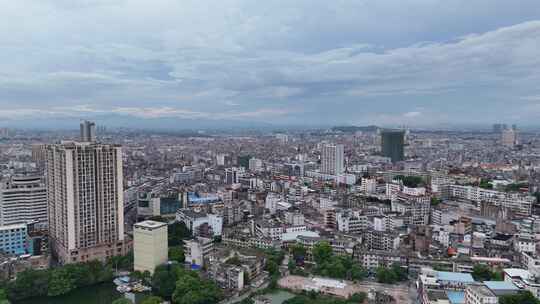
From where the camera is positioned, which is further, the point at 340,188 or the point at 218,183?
the point at 218,183

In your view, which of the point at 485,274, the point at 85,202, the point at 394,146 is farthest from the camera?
the point at 394,146

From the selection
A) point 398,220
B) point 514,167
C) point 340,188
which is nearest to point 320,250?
point 398,220

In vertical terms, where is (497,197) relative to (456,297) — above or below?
above

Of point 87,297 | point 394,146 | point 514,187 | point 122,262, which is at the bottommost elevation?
point 87,297

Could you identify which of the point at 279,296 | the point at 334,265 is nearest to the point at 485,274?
the point at 334,265

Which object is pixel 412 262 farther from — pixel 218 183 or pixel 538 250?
pixel 218 183

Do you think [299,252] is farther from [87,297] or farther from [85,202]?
[85,202]

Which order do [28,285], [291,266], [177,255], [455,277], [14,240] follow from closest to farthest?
[455,277], [28,285], [291,266], [177,255], [14,240]

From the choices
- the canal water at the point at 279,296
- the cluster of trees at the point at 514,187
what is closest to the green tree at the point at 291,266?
the canal water at the point at 279,296
